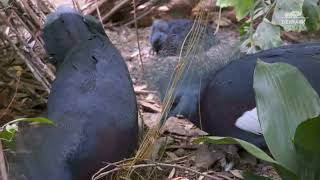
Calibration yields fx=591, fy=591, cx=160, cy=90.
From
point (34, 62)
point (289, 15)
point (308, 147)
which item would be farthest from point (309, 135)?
point (34, 62)

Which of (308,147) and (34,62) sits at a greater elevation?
(34,62)

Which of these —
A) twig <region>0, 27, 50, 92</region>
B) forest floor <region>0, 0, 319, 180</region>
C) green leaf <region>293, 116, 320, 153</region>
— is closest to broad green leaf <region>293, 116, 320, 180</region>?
green leaf <region>293, 116, 320, 153</region>

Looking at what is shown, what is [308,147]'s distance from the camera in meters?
1.25

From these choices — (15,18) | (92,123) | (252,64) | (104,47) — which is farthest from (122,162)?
(15,18)

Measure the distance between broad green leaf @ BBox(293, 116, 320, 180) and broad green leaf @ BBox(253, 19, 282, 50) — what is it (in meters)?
0.93

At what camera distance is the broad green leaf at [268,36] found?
7.08 ft

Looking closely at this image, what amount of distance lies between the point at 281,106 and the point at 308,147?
4.3 inches

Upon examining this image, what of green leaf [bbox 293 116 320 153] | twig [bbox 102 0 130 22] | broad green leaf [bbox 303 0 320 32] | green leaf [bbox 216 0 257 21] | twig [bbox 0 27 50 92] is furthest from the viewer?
twig [bbox 102 0 130 22]

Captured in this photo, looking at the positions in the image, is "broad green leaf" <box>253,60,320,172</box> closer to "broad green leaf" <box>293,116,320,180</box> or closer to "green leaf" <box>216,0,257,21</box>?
"broad green leaf" <box>293,116,320,180</box>

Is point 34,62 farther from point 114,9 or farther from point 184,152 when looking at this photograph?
point 114,9

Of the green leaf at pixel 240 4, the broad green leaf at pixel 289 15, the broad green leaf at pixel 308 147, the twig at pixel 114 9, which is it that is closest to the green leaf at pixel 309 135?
the broad green leaf at pixel 308 147

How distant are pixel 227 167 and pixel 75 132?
0.64 m

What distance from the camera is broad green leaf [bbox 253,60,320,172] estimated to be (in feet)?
4.21

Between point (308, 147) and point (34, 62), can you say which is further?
point (34, 62)
